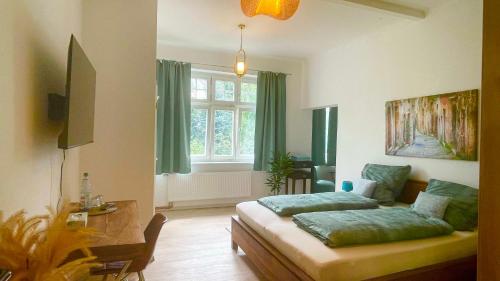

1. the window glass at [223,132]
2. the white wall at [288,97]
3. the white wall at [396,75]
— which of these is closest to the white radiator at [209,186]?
the white wall at [288,97]

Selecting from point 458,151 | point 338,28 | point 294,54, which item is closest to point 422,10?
point 338,28

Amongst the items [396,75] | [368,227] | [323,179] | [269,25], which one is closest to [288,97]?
[323,179]

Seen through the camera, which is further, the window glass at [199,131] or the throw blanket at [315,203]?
the window glass at [199,131]

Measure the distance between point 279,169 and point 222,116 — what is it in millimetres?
1393

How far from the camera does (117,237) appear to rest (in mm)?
1492

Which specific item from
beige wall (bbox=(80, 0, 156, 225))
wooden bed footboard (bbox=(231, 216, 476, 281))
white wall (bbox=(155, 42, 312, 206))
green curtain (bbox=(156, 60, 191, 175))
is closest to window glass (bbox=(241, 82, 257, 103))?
white wall (bbox=(155, 42, 312, 206))

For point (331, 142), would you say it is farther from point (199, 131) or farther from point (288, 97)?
point (199, 131)

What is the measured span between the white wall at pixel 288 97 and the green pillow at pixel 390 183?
7.19 feet

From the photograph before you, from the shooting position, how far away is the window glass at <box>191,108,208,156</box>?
16.1 ft

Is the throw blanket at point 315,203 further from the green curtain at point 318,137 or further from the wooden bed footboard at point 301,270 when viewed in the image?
the green curtain at point 318,137

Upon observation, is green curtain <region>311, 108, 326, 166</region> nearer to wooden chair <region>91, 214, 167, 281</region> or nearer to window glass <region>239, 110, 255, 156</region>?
window glass <region>239, 110, 255, 156</region>

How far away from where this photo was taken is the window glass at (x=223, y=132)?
507 centimetres

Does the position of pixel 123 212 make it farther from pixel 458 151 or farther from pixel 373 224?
pixel 458 151

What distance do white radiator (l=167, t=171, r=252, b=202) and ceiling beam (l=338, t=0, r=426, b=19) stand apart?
10.4 ft
